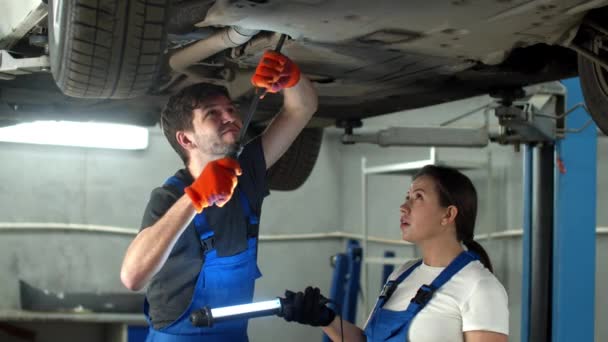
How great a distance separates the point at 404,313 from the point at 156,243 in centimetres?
63

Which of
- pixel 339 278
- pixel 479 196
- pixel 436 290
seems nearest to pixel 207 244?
pixel 436 290

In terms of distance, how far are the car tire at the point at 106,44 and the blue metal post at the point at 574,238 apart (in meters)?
1.87

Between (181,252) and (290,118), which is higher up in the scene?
(290,118)

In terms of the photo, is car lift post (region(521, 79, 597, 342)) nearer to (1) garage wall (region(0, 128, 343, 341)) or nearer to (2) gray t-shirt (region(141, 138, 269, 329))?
(2) gray t-shirt (region(141, 138, 269, 329))

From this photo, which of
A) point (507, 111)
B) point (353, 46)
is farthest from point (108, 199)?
point (353, 46)

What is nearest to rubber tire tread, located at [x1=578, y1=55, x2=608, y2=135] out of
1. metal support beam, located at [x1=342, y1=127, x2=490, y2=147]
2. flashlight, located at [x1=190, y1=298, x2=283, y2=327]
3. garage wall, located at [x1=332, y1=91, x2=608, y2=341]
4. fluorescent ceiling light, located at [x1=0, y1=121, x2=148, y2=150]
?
metal support beam, located at [x1=342, y1=127, x2=490, y2=147]

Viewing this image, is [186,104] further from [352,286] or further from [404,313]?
[352,286]

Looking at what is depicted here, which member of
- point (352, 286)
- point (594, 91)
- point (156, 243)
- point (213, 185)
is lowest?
point (352, 286)

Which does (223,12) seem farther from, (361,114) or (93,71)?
(361,114)

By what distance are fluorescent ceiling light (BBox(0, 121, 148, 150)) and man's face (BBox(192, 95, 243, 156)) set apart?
3191 mm

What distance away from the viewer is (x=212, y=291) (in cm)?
205

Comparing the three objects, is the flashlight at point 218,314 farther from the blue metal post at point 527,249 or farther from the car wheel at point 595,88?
the blue metal post at point 527,249

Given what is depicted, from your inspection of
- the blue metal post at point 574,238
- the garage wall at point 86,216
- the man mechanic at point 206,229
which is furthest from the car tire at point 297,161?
the garage wall at point 86,216

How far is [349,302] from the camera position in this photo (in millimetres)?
4770
